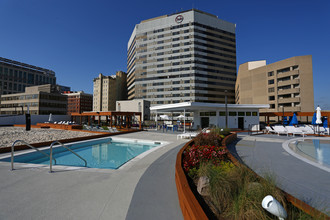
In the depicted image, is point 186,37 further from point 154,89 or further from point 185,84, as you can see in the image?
point 154,89

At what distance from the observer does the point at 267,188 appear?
2592 millimetres

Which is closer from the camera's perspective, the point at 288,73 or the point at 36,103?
the point at 288,73

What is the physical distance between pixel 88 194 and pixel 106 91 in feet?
302

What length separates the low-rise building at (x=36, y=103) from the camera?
56.1m

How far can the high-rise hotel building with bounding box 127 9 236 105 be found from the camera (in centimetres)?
5925

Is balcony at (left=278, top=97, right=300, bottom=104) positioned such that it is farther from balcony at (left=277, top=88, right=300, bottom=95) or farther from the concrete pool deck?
the concrete pool deck

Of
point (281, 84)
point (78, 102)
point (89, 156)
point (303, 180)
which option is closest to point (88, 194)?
point (303, 180)

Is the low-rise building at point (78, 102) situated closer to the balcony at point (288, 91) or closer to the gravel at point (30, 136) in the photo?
the gravel at point (30, 136)

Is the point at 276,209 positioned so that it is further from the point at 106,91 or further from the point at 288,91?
the point at 106,91

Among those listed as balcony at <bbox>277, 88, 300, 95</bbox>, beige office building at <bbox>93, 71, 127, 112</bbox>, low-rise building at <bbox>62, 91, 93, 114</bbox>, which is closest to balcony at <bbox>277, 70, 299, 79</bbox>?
balcony at <bbox>277, 88, 300, 95</bbox>

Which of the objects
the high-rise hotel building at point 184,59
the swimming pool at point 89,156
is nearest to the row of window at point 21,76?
the high-rise hotel building at point 184,59

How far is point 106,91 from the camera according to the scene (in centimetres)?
8856

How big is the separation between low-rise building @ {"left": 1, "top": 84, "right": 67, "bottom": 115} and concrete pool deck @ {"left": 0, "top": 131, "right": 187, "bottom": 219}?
6547 centimetres

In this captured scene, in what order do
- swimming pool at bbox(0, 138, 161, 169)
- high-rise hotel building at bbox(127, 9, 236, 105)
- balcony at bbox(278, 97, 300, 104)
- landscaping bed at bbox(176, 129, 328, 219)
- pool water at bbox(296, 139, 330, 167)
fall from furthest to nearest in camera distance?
high-rise hotel building at bbox(127, 9, 236, 105) → balcony at bbox(278, 97, 300, 104) → swimming pool at bbox(0, 138, 161, 169) → pool water at bbox(296, 139, 330, 167) → landscaping bed at bbox(176, 129, 328, 219)
